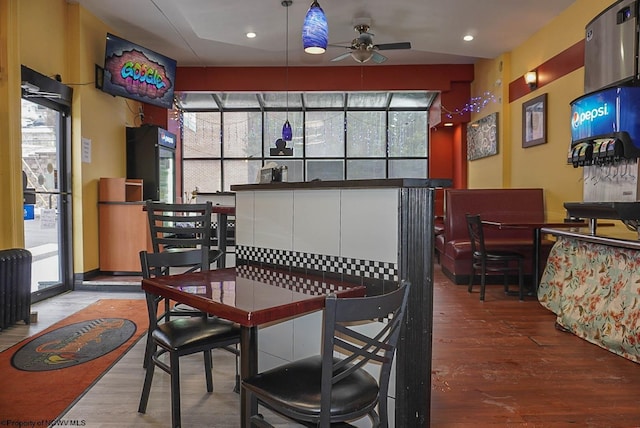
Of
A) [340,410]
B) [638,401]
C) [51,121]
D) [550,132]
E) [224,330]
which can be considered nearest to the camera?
[340,410]

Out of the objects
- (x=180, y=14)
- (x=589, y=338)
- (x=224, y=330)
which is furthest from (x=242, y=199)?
(x=180, y=14)

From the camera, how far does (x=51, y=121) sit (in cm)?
534

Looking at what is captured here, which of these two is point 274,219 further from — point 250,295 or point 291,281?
point 250,295

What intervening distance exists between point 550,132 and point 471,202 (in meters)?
1.36

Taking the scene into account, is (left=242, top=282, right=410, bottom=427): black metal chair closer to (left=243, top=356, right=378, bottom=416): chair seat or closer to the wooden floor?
(left=243, top=356, right=378, bottom=416): chair seat

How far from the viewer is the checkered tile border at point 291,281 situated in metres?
1.86

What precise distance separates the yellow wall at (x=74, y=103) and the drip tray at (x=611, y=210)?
504cm

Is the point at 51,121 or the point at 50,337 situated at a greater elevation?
the point at 51,121

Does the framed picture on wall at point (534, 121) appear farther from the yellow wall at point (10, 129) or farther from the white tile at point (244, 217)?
the yellow wall at point (10, 129)

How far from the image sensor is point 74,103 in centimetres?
552

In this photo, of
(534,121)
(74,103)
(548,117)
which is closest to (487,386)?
(548,117)

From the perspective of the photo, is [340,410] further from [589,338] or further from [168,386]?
[589,338]

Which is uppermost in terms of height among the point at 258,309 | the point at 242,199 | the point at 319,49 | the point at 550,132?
the point at 319,49

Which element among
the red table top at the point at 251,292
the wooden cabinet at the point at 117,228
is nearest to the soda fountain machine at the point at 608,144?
the red table top at the point at 251,292
